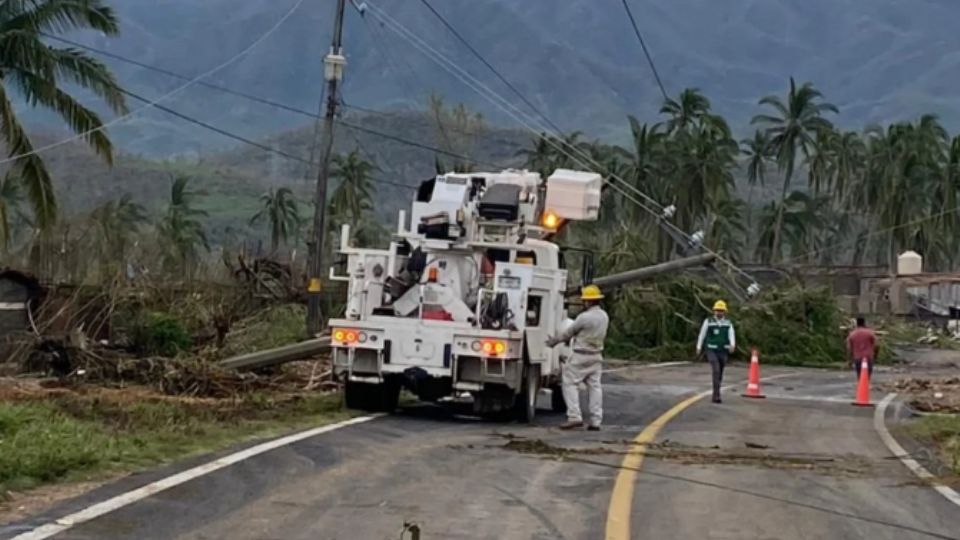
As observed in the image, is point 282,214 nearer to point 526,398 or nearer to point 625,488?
point 526,398

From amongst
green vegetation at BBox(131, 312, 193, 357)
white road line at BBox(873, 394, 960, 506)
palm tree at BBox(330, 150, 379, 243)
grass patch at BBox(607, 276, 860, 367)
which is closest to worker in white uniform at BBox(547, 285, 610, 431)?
white road line at BBox(873, 394, 960, 506)

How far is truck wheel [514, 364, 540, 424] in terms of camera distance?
17594 millimetres

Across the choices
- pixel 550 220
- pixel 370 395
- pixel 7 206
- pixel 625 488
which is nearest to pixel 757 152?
pixel 7 206

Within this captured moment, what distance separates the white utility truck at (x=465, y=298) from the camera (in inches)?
674

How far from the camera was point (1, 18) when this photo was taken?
25969 millimetres

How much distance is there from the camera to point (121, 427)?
1366 centimetres

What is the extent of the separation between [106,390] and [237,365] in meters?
2.49

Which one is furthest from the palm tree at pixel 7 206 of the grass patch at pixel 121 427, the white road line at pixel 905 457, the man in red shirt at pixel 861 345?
the man in red shirt at pixel 861 345

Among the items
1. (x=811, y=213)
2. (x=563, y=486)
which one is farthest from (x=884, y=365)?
(x=811, y=213)

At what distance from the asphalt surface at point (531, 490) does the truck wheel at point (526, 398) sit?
353 mm

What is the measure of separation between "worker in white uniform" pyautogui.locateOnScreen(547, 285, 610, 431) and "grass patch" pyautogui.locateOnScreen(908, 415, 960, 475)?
4015 mm

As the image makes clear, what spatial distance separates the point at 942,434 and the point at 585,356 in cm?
457

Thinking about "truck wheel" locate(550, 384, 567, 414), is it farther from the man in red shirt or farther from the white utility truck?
the man in red shirt

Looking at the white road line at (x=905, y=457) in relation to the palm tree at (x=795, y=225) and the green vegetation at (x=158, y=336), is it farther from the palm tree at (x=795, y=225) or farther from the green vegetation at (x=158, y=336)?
the palm tree at (x=795, y=225)
